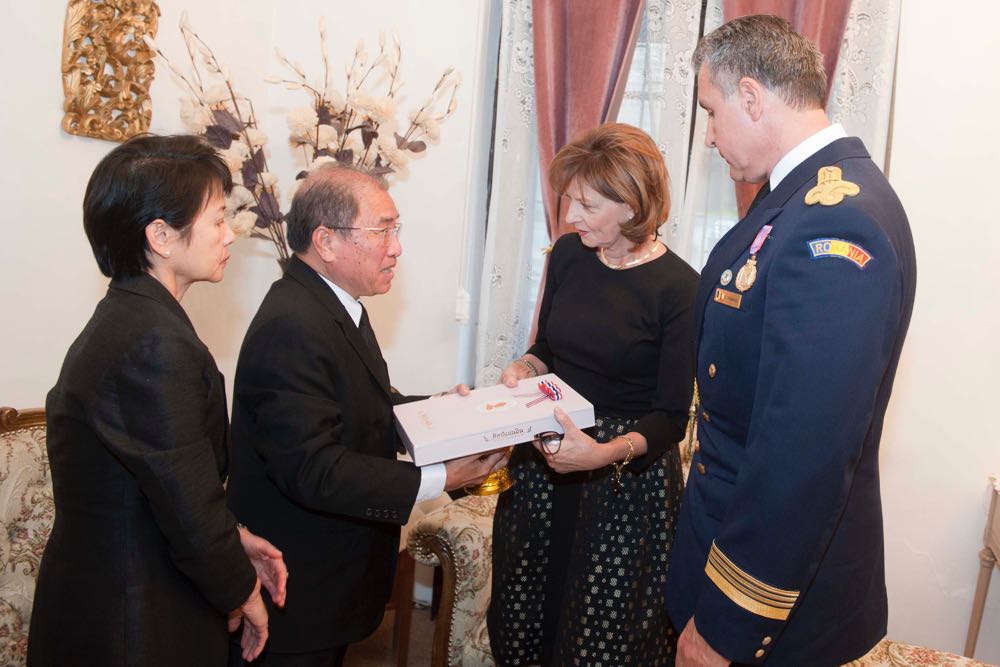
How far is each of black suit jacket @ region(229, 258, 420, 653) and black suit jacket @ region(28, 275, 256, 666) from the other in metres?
0.18

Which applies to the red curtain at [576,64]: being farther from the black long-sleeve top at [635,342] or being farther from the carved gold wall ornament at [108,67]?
the carved gold wall ornament at [108,67]

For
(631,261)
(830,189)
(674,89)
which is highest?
(674,89)

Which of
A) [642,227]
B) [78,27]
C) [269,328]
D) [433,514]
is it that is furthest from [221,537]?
[78,27]

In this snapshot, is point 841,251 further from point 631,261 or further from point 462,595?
point 462,595

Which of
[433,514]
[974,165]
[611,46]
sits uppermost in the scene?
[611,46]

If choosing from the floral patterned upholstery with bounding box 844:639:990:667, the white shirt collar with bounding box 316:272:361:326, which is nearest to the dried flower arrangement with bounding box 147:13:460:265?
the white shirt collar with bounding box 316:272:361:326

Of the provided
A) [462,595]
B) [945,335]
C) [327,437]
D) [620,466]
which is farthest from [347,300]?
[945,335]

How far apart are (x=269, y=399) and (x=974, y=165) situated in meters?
2.74

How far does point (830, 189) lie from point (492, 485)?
3.65 ft

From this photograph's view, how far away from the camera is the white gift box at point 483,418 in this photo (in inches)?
69.1

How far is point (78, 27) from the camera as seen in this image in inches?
92.7

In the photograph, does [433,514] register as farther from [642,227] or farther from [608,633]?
[642,227]

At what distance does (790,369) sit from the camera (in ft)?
3.91

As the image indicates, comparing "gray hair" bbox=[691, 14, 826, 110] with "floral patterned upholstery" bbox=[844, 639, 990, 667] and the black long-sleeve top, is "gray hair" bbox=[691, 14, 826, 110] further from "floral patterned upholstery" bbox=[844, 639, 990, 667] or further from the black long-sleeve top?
"floral patterned upholstery" bbox=[844, 639, 990, 667]
